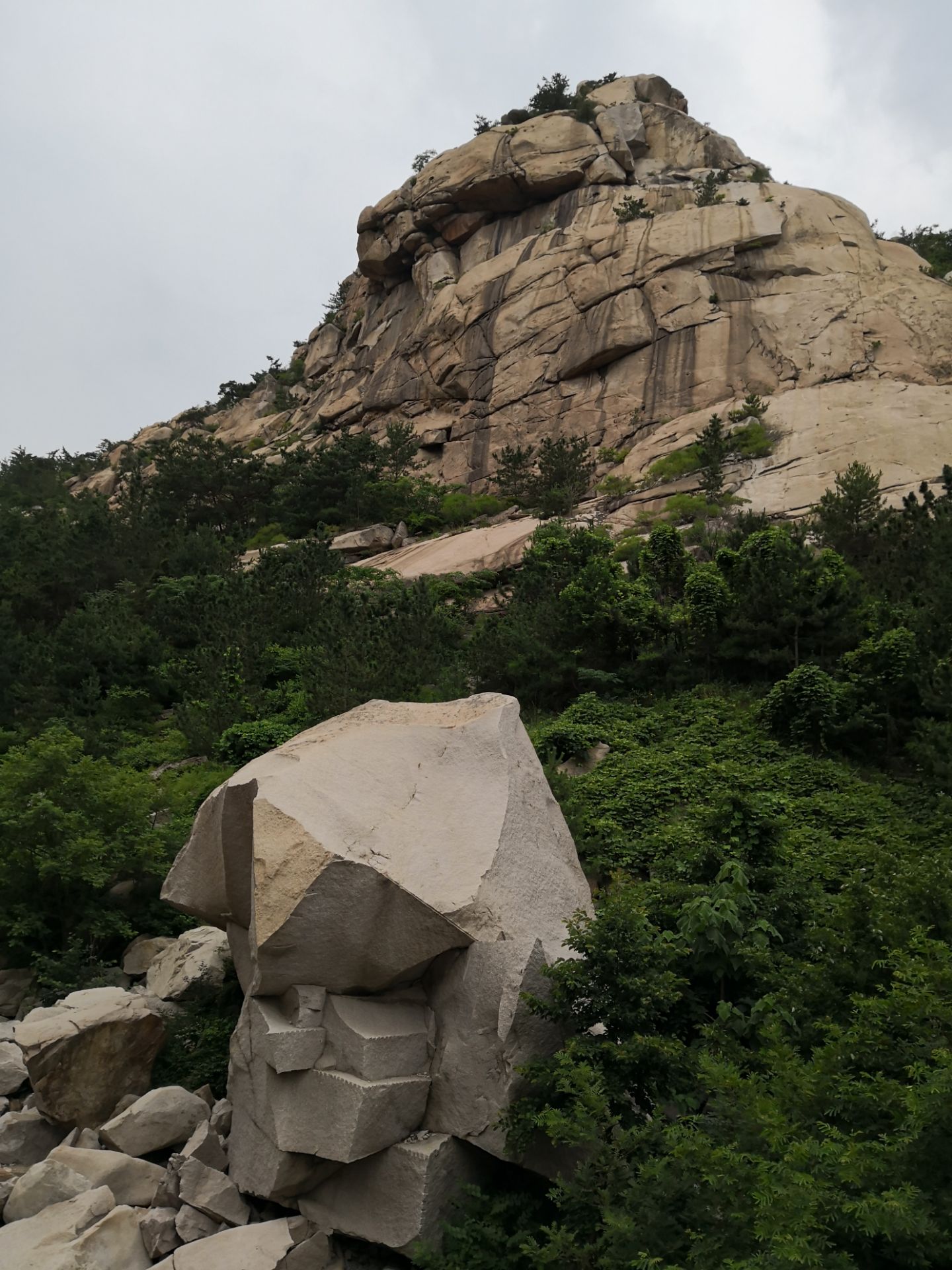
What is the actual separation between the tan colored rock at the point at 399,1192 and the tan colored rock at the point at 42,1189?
1.67m

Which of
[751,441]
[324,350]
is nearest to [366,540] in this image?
[751,441]

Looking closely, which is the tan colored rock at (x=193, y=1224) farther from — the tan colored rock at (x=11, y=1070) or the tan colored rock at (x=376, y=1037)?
the tan colored rock at (x=11, y=1070)

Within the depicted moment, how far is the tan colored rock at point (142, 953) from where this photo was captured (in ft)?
33.1

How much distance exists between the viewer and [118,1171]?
271 inches

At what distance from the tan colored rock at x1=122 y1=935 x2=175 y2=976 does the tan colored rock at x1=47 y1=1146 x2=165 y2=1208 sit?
3.09 m

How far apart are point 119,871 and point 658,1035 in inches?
275

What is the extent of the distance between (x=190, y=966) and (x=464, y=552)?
1756 cm

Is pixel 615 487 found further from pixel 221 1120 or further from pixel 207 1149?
pixel 207 1149

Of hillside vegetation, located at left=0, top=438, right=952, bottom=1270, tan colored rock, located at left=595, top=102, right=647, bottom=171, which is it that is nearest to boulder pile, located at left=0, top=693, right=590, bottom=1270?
hillside vegetation, located at left=0, top=438, right=952, bottom=1270

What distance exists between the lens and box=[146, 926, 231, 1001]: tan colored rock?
9297 millimetres

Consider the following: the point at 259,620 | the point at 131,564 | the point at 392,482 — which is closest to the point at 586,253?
the point at 392,482

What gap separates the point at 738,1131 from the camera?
16.1 feet

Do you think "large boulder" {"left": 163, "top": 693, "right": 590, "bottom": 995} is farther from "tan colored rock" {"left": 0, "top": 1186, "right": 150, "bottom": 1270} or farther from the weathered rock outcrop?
"tan colored rock" {"left": 0, "top": 1186, "right": 150, "bottom": 1270}

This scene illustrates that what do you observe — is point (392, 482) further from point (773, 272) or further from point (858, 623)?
point (858, 623)
